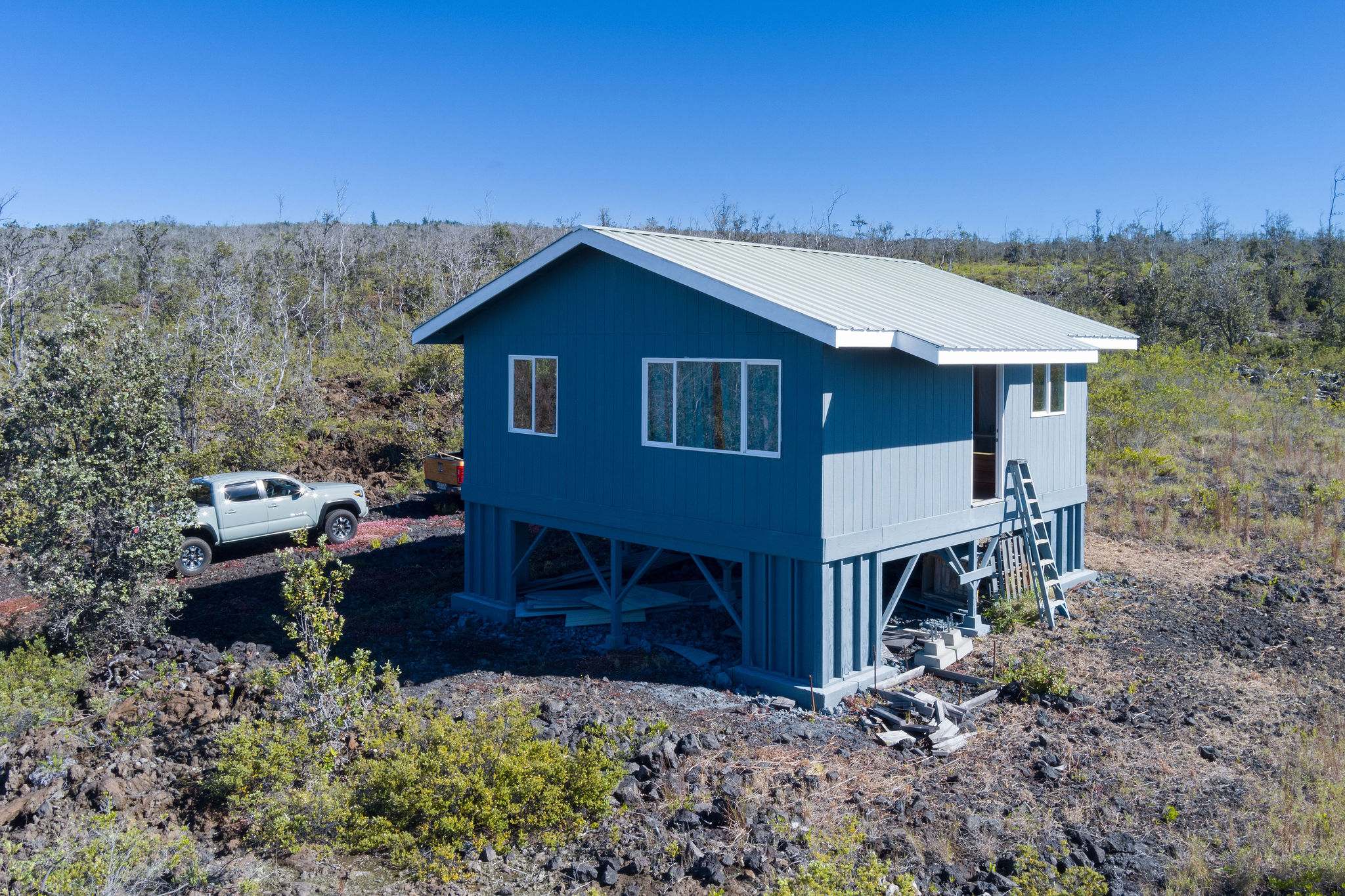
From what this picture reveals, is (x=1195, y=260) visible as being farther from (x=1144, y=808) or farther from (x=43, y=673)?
(x=43, y=673)

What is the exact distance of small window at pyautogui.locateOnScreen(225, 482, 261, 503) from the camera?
18219mm

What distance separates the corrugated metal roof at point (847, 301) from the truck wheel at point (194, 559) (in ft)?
20.0

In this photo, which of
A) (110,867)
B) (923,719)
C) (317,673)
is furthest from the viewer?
(923,719)

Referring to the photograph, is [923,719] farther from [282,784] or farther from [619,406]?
[282,784]

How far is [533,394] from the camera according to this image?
1416 cm

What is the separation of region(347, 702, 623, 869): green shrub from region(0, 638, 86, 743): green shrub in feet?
12.0

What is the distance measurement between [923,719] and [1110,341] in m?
8.92

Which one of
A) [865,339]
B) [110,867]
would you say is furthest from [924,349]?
[110,867]

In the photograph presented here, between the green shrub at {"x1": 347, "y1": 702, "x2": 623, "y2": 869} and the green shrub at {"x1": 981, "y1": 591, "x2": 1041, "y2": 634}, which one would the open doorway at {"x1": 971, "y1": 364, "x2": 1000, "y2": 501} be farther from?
the green shrub at {"x1": 347, "y1": 702, "x2": 623, "y2": 869}

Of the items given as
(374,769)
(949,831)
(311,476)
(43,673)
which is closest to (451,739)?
(374,769)

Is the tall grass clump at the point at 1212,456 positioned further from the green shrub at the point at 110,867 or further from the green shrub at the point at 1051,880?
the green shrub at the point at 110,867

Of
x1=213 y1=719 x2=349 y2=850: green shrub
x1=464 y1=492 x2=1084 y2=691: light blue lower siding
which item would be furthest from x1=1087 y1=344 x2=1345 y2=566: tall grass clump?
x1=213 y1=719 x2=349 y2=850: green shrub

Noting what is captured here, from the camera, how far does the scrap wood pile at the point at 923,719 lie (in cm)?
981

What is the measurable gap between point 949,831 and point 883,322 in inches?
221
